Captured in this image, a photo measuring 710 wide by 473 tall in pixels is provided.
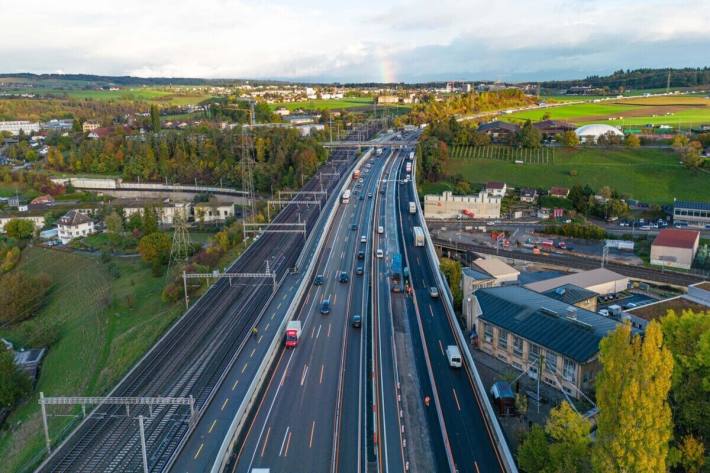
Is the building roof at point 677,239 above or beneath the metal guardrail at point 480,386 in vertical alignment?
above

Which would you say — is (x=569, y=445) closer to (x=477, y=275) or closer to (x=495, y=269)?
(x=477, y=275)

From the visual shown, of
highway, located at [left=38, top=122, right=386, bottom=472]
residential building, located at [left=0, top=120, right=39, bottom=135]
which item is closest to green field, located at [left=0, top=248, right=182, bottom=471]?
highway, located at [left=38, top=122, right=386, bottom=472]

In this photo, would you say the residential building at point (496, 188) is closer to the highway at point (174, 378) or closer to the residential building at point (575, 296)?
the residential building at point (575, 296)

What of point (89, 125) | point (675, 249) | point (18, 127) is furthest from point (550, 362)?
point (18, 127)

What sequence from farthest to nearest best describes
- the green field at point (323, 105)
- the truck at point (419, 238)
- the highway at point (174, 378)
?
the green field at point (323, 105), the truck at point (419, 238), the highway at point (174, 378)

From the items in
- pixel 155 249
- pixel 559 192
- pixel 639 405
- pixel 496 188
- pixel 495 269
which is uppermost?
pixel 639 405

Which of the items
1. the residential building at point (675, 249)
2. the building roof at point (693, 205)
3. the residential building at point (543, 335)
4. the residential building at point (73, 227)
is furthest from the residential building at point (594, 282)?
the residential building at point (73, 227)

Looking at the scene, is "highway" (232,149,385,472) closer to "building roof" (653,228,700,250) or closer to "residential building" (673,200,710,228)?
"building roof" (653,228,700,250)
